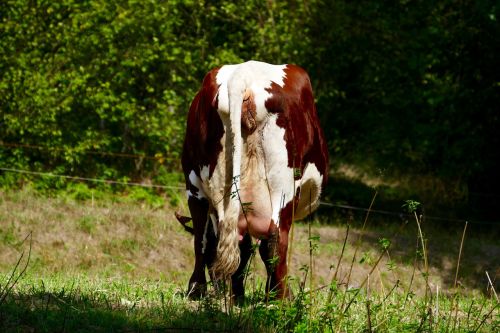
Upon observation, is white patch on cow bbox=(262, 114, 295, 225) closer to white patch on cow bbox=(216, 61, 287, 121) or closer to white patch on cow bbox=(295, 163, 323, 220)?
white patch on cow bbox=(216, 61, 287, 121)

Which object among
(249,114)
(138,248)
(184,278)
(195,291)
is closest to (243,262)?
(195,291)

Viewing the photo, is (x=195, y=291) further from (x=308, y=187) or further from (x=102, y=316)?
(x=102, y=316)

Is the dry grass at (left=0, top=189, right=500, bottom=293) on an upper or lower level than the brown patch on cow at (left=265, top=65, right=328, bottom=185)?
lower

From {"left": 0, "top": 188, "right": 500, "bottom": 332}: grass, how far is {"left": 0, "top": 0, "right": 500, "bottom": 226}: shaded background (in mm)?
1470

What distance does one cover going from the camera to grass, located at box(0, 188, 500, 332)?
4.96 m

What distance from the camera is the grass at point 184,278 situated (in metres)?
4.96

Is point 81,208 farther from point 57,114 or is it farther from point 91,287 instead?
point 91,287

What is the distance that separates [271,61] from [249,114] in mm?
12059

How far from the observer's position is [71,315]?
4.91 meters

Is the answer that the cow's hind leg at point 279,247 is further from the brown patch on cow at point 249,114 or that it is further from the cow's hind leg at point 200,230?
the cow's hind leg at point 200,230

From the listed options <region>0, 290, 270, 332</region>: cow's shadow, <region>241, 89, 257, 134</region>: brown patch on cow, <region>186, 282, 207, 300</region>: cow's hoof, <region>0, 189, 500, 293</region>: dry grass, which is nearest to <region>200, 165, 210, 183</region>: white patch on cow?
<region>241, 89, 257, 134</region>: brown patch on cow

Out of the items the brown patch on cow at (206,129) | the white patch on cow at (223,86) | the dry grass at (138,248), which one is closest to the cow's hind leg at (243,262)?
the brown patch on cow at (206,129)

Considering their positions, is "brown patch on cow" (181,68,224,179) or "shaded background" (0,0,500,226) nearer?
"brown patch on cow" (181,68,224,179)

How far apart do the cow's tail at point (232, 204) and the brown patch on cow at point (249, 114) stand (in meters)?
0.08
